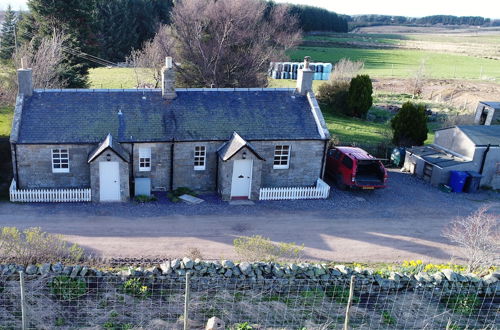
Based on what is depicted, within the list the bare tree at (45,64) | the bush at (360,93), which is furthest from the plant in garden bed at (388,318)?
the bush at (360,93)

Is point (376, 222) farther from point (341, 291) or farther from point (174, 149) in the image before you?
point (174, 149)

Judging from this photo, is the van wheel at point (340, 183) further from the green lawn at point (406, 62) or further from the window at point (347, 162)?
the green lawn at point (406, 62)

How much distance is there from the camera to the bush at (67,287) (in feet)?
43.3

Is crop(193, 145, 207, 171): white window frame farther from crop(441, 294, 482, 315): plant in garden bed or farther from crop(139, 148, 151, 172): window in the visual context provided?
crop(441, 294, 482, 315): plant in garden bed

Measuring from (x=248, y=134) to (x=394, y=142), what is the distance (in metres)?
14.5

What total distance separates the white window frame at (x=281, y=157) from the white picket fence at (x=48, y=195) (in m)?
9.13

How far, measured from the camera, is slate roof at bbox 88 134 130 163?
21031 millimetres

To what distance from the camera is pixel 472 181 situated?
26.4m

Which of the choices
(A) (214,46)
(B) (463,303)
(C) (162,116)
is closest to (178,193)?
(C) (162,116)

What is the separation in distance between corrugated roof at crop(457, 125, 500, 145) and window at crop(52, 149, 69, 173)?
21957mm

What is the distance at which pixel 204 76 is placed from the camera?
42500mm

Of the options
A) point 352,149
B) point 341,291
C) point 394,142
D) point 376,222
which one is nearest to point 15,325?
point 341,291

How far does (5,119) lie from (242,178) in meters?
21.4

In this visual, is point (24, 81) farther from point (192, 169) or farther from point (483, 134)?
point (483, 134)
